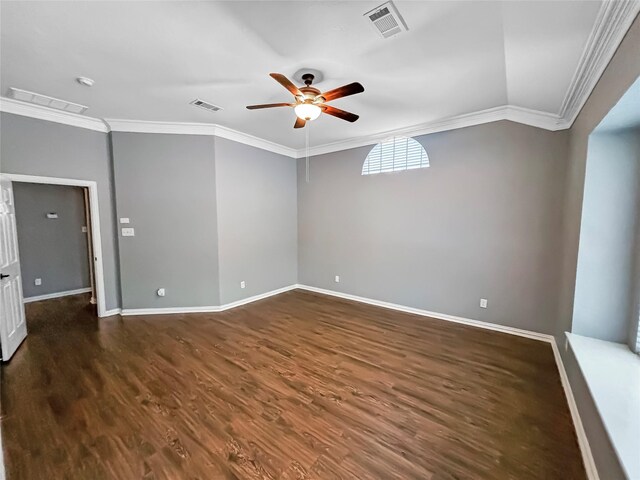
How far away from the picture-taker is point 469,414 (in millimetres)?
2002

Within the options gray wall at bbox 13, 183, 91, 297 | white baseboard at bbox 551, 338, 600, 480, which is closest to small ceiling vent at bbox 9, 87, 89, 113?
gray wall at bbox 13, 183, 91, 297

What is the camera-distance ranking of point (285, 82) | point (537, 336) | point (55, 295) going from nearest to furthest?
1. point (285, 82)
2. point (537, 336)
3. point (55, 295)

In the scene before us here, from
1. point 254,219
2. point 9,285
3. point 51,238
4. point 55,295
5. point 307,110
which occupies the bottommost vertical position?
point 55,295

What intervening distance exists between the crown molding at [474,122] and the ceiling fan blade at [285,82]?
2.40 meters

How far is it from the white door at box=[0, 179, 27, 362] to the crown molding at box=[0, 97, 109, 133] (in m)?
0.90

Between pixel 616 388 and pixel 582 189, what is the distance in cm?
153

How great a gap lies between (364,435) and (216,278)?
3241 mm

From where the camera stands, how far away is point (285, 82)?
2.03 metres

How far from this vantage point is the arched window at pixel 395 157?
400 centimetres

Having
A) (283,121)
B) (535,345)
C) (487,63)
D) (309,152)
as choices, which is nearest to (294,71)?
(283,121)

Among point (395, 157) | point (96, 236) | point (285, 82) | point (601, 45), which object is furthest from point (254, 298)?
point (601, 45)

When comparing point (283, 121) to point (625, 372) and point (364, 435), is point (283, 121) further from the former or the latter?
point (625, 372)

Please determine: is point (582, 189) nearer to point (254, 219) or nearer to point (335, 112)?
point (335, 112)

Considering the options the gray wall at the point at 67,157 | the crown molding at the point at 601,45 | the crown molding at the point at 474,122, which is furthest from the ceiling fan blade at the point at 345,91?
the gray wall at the point at 67,157
